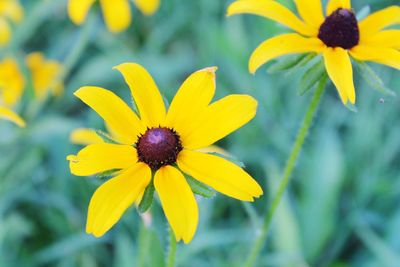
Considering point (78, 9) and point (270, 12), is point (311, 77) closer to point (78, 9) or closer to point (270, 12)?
point (270, 12)

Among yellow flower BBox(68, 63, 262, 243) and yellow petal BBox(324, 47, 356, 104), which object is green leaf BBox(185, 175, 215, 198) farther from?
yellow petal BBox(324, 47, 356, 104)

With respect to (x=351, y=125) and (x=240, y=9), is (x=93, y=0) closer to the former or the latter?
(x=240, y=9)

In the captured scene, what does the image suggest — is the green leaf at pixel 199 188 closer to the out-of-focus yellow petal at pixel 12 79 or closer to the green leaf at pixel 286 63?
the green leaf at pixel 286 63

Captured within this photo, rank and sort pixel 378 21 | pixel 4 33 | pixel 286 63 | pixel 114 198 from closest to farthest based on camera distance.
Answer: pixel 114 198 < pixel 286 63 < pixel 378 21 < pixel 4 33

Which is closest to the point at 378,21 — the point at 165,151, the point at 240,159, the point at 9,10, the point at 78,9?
the point at 165,151

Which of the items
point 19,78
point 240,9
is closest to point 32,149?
point 19,78

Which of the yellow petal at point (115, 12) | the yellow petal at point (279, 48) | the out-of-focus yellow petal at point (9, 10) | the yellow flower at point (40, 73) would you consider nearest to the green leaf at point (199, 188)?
the yellow petal at point (279, 48)

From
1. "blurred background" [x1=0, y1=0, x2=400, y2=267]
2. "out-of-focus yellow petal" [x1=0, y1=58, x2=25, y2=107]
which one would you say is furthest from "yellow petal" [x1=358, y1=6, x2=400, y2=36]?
"out-of-focus yellow petal" [x1=0, y1=58, x2=25, y2=107]
